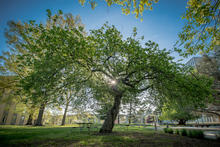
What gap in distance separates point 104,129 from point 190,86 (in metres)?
8.30

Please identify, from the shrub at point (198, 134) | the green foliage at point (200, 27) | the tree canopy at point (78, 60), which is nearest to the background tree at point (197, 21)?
the green foliage at point (200, 27)

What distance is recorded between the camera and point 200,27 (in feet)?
17.4

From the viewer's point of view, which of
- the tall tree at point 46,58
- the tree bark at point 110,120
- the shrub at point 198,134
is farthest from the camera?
the tree bark at point 110,120

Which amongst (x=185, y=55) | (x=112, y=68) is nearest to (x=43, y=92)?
(x=112, y=68)

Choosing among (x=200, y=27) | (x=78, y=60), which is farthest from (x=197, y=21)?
(x=78, y=60)

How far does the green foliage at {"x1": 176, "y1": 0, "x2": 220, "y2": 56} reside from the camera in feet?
15.8

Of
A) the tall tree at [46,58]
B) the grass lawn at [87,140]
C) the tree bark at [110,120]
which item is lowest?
the grass lawn at [87,140]

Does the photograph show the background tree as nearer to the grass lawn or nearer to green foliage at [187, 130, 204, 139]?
the grass lawn

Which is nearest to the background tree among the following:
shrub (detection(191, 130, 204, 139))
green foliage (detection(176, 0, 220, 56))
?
green foliage (detection(176, 0, 220, 56))

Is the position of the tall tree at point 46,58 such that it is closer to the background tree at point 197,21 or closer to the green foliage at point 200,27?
the background tree at point 197,21

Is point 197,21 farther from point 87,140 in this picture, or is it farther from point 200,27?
point 87,140

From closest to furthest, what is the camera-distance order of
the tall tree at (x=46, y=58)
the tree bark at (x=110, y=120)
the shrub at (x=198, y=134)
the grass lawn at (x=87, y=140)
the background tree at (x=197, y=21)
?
1. the background tree at (x=197, y=21)
2. the grass lawn at (x=87, y=140)
3. the tall tree at (x=46, y=58)
4. the shrub at (x=198, y=134)
5. the tree bark at (x=110, y=120)

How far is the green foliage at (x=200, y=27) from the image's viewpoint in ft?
15.8

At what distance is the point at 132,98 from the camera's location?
44.1 ft
